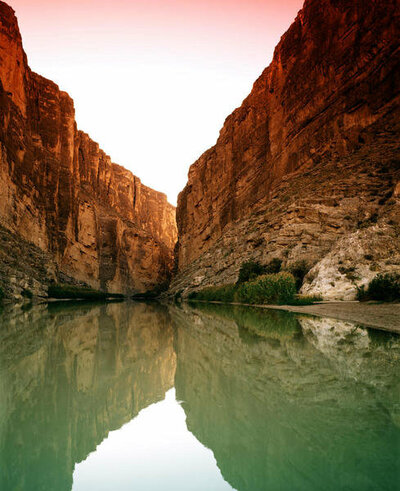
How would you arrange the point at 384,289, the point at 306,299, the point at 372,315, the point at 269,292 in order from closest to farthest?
the point at 372,315
the point at 384,289
the point at 306,299
the point at 269,292

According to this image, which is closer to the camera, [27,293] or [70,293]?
[27,293]

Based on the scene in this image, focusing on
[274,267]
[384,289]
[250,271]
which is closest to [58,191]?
[250,271]

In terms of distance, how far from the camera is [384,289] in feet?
40.6

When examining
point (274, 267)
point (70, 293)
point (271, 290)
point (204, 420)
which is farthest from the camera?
point (70, 293)

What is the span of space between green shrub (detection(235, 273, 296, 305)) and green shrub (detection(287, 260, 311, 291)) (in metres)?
2.09

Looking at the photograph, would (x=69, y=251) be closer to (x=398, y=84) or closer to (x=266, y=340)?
(x=398, y=84)

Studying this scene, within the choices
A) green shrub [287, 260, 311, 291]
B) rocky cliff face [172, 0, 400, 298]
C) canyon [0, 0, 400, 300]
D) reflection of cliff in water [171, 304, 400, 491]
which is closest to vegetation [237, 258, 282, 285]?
canyon [0, 0, 400, 300]

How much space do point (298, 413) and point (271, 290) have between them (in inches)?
609

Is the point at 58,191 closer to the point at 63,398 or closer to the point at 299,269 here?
the point at 299,269

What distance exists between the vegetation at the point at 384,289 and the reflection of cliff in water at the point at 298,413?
23.9 feet

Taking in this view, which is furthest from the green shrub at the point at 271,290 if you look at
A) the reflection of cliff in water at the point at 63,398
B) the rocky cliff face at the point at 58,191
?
the rocky cliff face at the point at 58,191

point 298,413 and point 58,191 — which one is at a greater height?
point 58,191

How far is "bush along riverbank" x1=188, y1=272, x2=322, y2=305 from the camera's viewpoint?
53.7ft

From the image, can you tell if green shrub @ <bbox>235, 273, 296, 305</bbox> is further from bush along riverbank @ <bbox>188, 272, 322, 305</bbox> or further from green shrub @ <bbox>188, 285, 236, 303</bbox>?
green shrub @ <bbox>188, 285, 236, 303</bbox>
